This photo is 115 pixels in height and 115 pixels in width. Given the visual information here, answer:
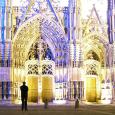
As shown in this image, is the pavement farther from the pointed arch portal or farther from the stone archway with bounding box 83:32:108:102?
the stone archway with bounding box 83:32:108:102

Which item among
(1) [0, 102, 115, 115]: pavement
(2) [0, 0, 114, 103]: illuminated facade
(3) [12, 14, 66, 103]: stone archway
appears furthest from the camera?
(3) [12, 14, 66, 103]: stone archway

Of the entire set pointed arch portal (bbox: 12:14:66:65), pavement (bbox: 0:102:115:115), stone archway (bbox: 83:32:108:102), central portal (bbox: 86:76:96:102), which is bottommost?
pavement (bbox: 0:102:115:115)

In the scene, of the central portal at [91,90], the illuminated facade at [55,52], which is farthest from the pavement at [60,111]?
the central portal at [91,90]

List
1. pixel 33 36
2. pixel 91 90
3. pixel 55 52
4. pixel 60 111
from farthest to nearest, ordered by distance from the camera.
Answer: pixel 91 90 → pixel 33 36 → pixel 55 52 → pixel 60 111

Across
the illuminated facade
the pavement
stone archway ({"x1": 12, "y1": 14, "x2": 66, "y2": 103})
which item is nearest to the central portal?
the illuminated facade

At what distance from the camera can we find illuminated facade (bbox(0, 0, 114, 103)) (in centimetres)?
3106

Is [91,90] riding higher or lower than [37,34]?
lower

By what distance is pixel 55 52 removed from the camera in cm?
3259

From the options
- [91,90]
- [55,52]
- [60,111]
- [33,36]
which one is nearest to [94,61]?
[91,90]

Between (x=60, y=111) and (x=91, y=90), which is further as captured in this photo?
(x=91, y=90)

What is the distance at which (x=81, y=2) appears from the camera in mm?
33281

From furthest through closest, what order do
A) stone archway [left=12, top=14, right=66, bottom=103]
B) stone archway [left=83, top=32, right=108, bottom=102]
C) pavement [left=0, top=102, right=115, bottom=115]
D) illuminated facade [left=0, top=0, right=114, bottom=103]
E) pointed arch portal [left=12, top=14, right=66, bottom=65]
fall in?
stone archway [left=83, top=32, right=108, bottom=102]
pointed arch portal [left=12, top=14, right=66, bottom=65]
stone archway [left=12, top=14, right=66, bottom=103]
illuminated facade [left=0, top=0, right=114, bottom=103]
pavement [left=0, top=102, right=115, bottom=115]

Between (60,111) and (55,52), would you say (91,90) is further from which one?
(60,111)

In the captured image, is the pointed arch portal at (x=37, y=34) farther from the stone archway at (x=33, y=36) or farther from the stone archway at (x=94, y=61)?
the stone archway at (x=94, y=61)
